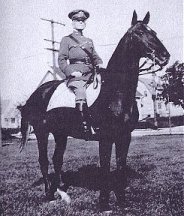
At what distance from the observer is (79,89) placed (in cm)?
374

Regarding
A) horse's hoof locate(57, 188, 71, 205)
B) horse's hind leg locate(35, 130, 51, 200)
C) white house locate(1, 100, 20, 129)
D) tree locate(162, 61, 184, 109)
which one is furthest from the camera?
white house locate(1, 100, 20, 129)

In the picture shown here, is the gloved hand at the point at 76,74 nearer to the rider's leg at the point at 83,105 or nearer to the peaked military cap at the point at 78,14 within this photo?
the rider's leg at the point at 83,105

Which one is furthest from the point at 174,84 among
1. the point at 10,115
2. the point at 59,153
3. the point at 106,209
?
the point at 10,115

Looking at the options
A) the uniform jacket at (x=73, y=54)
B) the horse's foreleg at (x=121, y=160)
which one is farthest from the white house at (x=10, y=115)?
the horse's foreleg at (x=121, y=160)

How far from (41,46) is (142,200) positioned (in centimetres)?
216

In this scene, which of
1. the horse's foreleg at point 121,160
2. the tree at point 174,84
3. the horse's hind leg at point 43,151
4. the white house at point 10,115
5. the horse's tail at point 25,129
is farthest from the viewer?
the white house at point 10,115

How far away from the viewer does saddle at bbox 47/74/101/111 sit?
367 centimetres

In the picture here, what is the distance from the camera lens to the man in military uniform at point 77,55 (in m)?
3.82

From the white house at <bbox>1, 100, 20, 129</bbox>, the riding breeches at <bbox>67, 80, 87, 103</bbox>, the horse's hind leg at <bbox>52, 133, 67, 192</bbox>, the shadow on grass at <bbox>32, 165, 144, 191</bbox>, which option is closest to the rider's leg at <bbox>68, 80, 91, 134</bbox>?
the riding breeches at <bbox>67, 80, 87, 103</bbox>

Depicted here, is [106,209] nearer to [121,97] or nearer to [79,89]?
[121,97]

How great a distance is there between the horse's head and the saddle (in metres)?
0.57

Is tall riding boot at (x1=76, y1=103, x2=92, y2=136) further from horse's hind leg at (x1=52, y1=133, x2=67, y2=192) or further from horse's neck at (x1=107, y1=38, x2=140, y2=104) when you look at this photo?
horse's hind leg at (x1=52, y1=133, x2=67, y2=192)

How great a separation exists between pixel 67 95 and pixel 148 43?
3.70ft

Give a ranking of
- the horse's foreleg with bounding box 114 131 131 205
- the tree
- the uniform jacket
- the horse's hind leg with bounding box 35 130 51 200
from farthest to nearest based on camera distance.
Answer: the tree → the horse's hind leg with bounding box 35 130 51 200 → the uniform jacket → the horse's foreleg with bounding box 114 131 131 205
